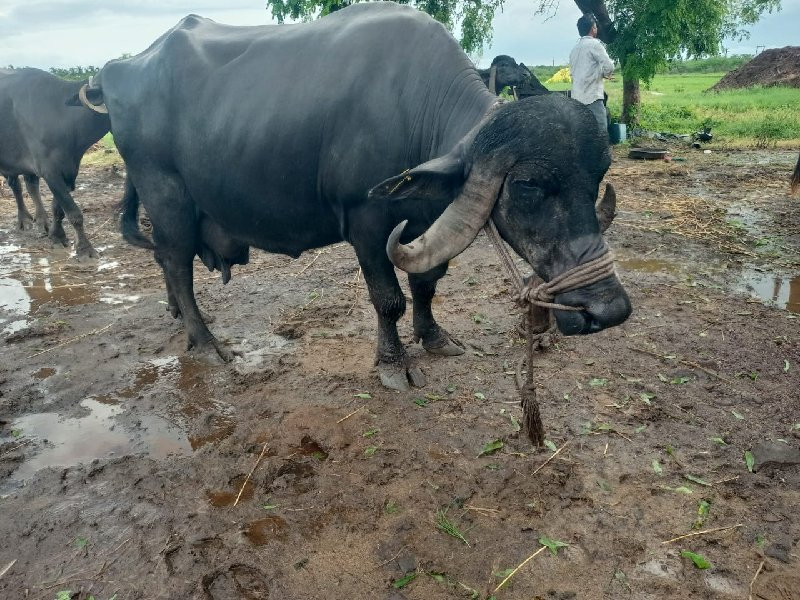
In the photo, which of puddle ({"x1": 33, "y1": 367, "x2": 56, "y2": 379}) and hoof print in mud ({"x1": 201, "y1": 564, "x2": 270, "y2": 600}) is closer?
hoof print in mud ({"x1": 201, "y1": 564, "x2": 270, "y2": 600})

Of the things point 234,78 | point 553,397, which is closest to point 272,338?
point 234,78

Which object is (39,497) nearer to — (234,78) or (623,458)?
(234,78)

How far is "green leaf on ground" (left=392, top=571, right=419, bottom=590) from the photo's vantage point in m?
2.38

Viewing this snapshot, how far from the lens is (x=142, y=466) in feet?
10.6

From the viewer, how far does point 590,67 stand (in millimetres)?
8531

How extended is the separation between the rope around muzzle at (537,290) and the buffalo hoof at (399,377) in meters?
1.03

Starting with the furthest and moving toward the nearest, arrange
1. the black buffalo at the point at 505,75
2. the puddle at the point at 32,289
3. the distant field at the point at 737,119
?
the distant field at the point at 737,119
the puddle at the point at 32,289
the black buffalo at the point at 505,75

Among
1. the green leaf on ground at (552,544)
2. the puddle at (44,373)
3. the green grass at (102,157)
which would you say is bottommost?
the green leaf on ground at (552,544)

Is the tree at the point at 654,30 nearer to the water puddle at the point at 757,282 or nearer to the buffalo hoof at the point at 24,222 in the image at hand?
the water puddle at the point at 757,282

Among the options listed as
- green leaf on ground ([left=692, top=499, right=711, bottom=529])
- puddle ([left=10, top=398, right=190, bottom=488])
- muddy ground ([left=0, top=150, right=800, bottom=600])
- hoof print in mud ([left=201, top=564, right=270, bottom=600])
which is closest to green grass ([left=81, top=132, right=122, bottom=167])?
muddy ground ([left=0, top=150, right=800, bottom=600])

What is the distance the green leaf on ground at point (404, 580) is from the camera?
2.38 m

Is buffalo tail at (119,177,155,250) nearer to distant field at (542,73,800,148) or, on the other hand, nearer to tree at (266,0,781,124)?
tree at (266,0,781,124)

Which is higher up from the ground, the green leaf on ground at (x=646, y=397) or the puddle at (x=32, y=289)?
the puddle at (x=32, y=289)

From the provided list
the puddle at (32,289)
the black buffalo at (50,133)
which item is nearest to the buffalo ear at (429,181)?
the puddle at (32,289)
